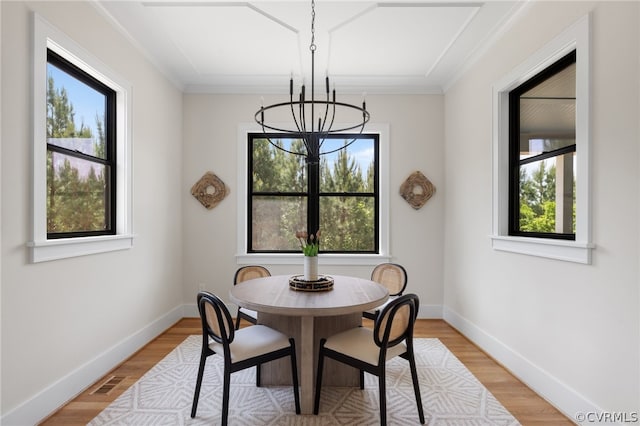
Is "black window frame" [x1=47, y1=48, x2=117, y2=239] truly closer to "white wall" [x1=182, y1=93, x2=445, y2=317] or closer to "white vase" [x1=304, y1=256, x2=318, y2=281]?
"white wall" [x1=182, y1=93, x2=445, y2=317]

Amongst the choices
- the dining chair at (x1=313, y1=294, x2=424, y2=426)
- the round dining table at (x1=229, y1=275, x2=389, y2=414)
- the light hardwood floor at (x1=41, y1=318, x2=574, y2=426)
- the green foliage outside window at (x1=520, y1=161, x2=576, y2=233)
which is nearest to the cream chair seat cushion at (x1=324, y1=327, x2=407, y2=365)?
the dining chair at (x1=313, y1=294, x2=424, y2=426)

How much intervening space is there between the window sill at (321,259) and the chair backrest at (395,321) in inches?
81.9

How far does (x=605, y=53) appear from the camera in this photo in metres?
1.89

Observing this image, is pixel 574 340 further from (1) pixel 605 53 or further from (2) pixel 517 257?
(1) pixel 605 53

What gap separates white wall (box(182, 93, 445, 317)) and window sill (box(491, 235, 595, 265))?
1188 mm

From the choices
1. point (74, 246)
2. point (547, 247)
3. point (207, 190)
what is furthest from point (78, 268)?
point (547, 247)

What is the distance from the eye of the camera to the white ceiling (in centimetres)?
260

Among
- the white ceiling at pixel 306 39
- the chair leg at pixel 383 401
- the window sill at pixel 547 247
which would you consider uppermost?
the white ceiling at pixel 306 39

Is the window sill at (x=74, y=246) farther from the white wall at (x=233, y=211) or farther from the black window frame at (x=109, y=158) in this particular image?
the white wall at (x=233, y=211)

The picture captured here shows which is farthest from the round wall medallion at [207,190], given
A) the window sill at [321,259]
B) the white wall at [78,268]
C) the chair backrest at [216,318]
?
the chair backrest at [216,318]

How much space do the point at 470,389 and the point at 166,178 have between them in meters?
3.41

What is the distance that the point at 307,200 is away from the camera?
4.29 meters

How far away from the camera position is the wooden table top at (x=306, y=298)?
1.96 meters

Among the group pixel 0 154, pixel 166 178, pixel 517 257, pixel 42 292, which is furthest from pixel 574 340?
pixel 166 178
